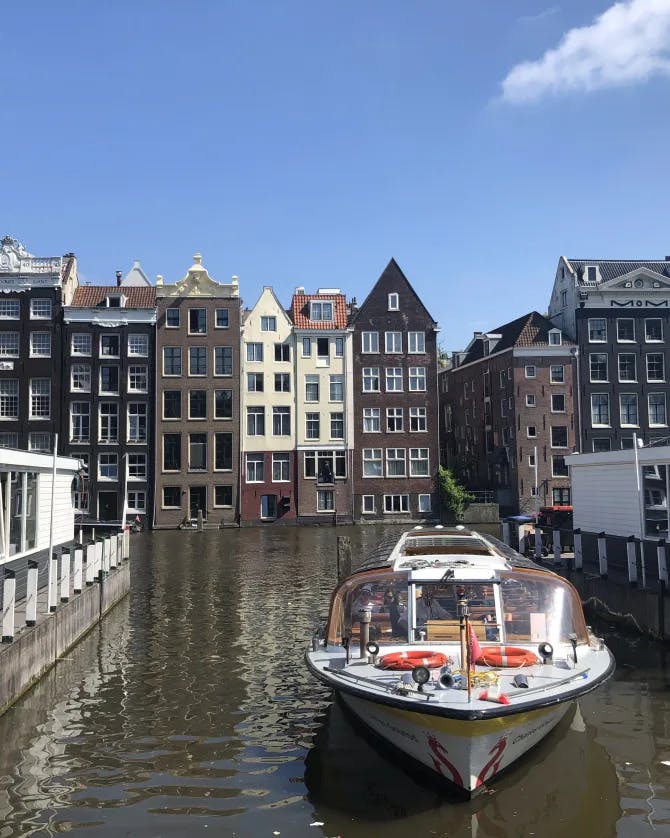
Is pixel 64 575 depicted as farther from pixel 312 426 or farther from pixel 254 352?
pixel 254 352

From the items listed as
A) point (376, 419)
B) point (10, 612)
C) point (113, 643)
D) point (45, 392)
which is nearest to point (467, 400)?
point (376, 419)

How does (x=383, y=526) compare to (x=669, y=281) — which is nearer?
(x=383, y=526)

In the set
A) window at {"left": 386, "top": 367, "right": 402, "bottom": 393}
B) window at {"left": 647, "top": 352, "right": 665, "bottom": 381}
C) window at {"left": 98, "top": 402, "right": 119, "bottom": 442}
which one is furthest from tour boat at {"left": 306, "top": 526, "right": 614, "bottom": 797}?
window at {"left": 647, "top": 352, "right": 665, "bottom": 381}

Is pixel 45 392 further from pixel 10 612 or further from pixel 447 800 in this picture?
pixel 447 800

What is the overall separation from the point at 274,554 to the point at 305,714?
2605cm

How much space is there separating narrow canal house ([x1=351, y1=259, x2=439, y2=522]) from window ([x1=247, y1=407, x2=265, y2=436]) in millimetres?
7538

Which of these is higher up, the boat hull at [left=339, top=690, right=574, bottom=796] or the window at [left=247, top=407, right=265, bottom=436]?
the window at [left=247, top=407, right=265, bottom=436]

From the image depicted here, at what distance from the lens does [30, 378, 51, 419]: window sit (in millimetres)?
58594

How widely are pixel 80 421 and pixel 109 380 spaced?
12.5 ft

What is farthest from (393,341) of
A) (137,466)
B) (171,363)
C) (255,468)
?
(137,466)

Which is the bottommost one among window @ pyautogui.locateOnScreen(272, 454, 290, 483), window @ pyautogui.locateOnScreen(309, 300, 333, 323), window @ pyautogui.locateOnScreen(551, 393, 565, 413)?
window @ pyautogui.locateOnScreen(272, 454, 290, 483)

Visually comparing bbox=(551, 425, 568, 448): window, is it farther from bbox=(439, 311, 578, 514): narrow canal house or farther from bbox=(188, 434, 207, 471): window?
bbox=(188, 434, 207, 471): window

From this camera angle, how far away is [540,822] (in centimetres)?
964

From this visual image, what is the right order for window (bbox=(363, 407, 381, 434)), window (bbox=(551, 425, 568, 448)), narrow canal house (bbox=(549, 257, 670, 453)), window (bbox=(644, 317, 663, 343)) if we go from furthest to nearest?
window (bbox=(363, 407, 381, 434)) < window (bbox=(644, 317, 663, 343)) < window (bbox=(551, 425, 568, 448)) < narrow canal house (bbox=(549, 257, 670, 453))
